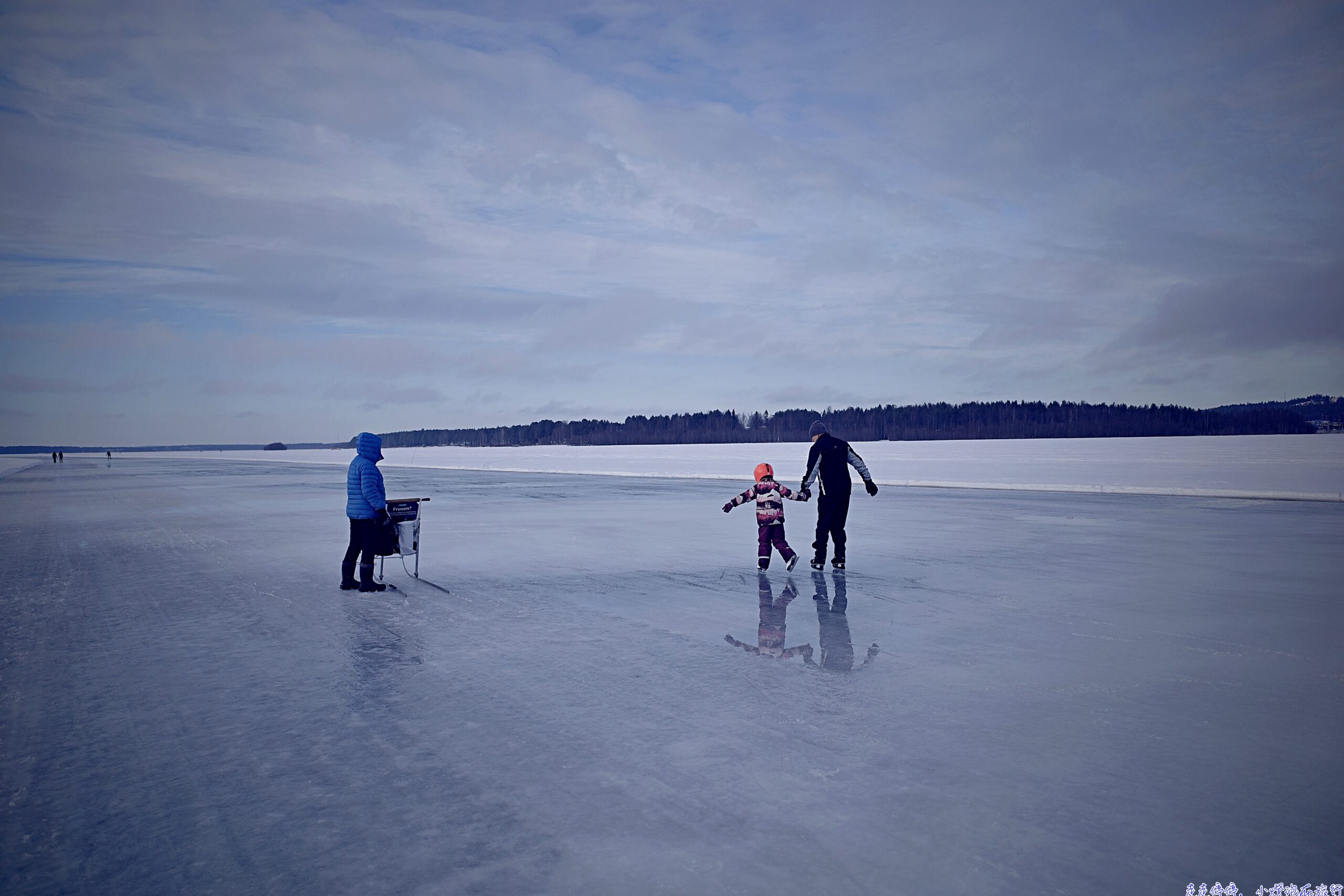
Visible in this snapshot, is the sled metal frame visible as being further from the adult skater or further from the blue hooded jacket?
the adult skater

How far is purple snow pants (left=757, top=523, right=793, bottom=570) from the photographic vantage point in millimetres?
10930

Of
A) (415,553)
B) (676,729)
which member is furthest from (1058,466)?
(676,729)

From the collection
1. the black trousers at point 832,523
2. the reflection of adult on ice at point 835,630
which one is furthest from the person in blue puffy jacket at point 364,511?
the black trousers at point 832,523

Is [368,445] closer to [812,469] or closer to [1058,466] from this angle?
[812,469]

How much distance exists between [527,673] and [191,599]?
16.8 feet

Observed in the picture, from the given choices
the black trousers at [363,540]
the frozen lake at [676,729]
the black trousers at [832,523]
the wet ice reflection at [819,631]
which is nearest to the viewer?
the frozen lake at [676,729]

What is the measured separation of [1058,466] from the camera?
37219mm

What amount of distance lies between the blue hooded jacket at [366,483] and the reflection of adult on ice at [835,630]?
5098mm

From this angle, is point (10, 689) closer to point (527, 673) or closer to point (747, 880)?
point (527, 673)

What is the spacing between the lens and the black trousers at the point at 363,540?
32.5ft

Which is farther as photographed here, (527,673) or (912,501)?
(912,501)

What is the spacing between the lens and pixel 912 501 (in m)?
22.8

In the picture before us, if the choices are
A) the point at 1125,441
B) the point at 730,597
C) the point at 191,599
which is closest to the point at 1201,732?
the point at 730,597

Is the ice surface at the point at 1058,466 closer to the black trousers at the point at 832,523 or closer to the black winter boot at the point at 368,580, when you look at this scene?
the black trousers at the point at 832,523
